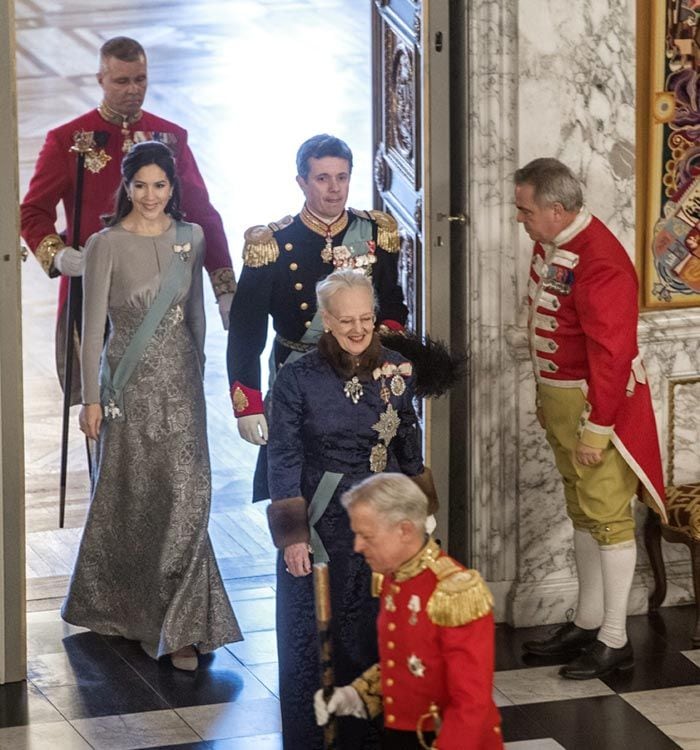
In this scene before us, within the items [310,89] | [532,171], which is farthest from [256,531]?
[310,89]

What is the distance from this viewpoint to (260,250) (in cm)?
530

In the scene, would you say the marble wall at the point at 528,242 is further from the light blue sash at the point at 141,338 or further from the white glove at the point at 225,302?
the light blue sash at the point at 141,338

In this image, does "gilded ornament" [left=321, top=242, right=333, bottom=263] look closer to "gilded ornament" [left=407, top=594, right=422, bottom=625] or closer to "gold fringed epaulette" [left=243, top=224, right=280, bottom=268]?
"gold fringed epaulette" [left=243, top=224, right=280, bottom=268]

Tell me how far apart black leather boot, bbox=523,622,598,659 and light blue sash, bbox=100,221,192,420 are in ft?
5.43

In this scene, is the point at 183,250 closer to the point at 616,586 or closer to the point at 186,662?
the point at 186,662

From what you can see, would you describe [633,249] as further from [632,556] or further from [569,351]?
[632,556]

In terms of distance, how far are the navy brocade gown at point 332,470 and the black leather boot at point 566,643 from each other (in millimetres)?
1266

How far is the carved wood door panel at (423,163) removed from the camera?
592 cm

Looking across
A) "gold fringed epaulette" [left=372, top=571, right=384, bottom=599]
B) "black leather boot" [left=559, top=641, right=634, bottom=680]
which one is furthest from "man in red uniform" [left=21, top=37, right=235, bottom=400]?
"gold fringed epaulette" [left=372, top=571, right=384, bottom=599]

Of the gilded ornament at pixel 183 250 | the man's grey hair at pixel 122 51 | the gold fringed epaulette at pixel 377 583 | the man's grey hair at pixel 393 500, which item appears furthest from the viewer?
the man's grey hair at pixel 122 51

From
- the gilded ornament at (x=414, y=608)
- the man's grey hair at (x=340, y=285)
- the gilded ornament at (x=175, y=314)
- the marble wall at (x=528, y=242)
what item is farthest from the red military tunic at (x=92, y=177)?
the gilded ornament at (x=414, y=608)

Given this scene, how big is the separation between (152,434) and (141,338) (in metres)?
0.34

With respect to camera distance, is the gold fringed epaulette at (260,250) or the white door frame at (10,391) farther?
the white door frame at (10,391)

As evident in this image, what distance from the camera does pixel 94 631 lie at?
6.04 m
